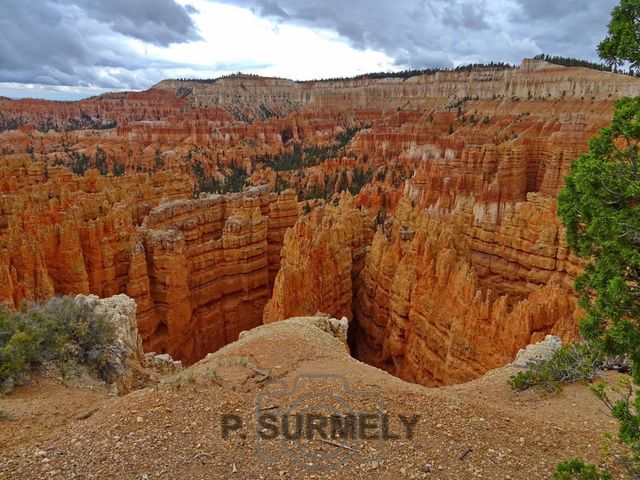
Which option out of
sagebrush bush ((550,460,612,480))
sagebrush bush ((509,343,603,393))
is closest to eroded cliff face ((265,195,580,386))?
sagebrush bush ((509,343,603,393))

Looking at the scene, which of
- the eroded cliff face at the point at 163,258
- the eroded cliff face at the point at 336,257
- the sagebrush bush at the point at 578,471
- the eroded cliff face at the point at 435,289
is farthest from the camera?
the eroded cliff face at the point at 163,258

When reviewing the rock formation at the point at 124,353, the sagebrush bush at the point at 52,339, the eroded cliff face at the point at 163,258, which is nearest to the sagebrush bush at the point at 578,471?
the rock formation at the point at 124,353

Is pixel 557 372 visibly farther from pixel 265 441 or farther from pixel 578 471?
pixel 265 441

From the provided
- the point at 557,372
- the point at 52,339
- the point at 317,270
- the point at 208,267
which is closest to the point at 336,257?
the point at 317,270

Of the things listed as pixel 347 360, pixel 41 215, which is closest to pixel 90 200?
pixel 41 215

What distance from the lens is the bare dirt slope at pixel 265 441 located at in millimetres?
4715

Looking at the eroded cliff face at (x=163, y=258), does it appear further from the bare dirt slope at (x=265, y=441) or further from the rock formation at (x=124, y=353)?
the bare dirt slope at (x=265, y=441)

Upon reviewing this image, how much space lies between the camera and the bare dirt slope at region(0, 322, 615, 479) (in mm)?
4715

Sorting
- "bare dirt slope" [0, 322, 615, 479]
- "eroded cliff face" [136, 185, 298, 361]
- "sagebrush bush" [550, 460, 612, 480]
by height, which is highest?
"sagebrush bush" [550, 460, 612, 480]

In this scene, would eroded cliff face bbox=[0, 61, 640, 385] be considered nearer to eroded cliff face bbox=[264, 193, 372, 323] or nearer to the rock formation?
eroded cliff face bbox=[264, 193, 372, 323]

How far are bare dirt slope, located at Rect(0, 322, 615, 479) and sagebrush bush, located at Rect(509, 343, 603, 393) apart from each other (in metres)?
0.20

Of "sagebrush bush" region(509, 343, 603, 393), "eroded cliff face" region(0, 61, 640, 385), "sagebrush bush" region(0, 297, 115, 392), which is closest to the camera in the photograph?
"sagebrush bush" region(509, 343, 603, 393)

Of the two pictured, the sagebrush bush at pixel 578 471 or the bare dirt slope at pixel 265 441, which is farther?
the bare dirt slope at pixel 265 441

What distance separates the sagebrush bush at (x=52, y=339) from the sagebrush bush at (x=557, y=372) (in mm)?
7173
